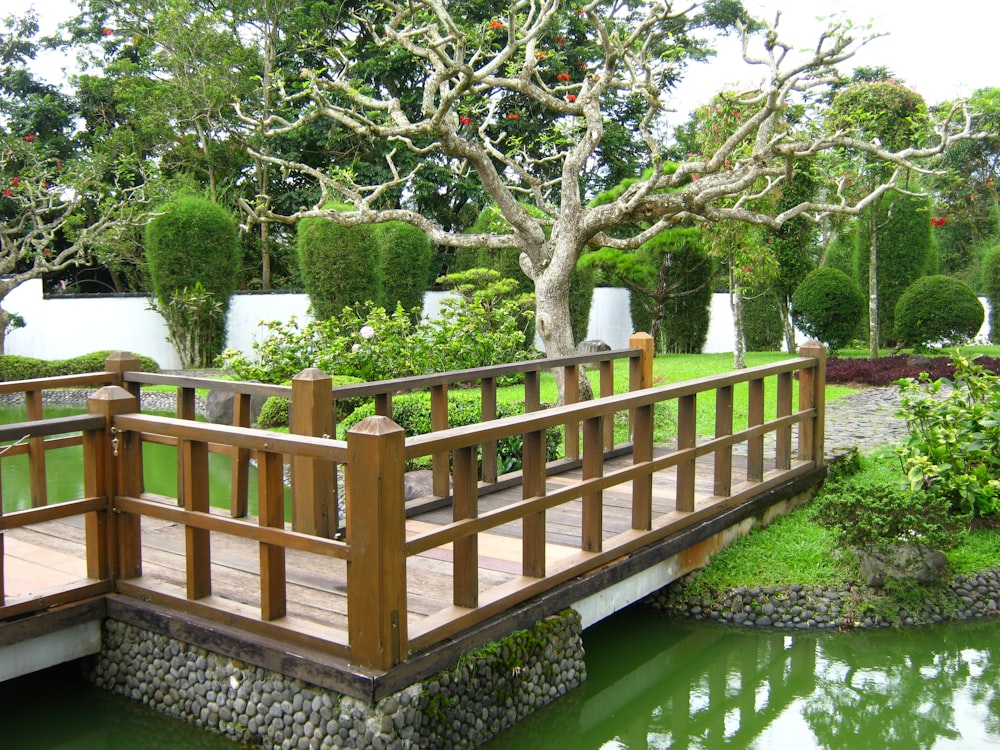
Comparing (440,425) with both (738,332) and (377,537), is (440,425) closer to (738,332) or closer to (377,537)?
(377,537)

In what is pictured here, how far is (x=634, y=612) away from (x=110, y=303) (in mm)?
14153

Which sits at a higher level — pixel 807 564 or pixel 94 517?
pixel 94 517

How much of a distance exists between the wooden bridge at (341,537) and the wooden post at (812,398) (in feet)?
3.43

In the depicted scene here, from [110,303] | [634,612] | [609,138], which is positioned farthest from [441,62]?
[609,138]

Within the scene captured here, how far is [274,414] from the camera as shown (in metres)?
9.71

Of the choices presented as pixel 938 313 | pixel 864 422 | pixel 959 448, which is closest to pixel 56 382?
pixel 959 448

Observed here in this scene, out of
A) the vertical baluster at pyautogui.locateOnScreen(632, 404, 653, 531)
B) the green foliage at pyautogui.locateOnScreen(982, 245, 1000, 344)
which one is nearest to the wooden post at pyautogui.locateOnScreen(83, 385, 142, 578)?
the vertical baluster at pyautogui.locateOnScreen(632, 404, 653, 531)

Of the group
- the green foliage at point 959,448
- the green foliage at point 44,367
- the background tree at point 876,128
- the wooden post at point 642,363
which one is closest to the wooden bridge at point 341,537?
the wooden post at point 642,363

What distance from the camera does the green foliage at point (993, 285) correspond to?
59.0ft

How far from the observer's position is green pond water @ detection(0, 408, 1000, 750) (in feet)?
12.4

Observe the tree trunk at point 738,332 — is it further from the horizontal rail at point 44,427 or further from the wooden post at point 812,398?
the horizontal rail at point 44,427

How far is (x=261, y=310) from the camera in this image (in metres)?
16.6

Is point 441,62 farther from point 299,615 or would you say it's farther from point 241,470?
point 299,615

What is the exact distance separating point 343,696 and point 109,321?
15250mm
